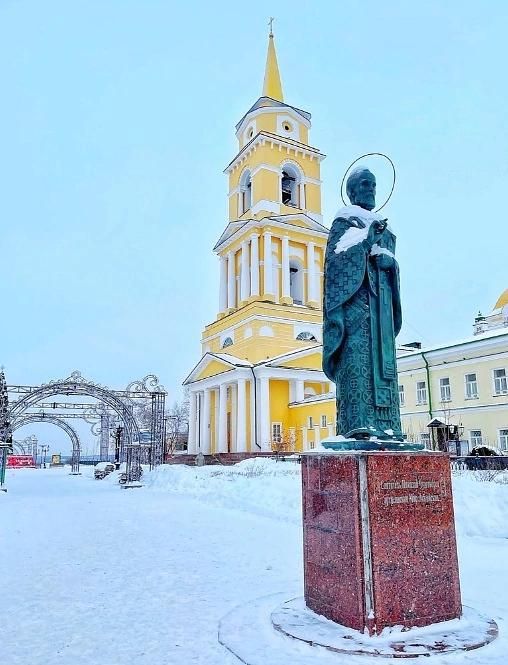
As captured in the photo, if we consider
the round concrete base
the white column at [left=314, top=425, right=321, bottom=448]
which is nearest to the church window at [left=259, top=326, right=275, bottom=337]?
the white column at [left=314, top=425, right=321, bottom=448]

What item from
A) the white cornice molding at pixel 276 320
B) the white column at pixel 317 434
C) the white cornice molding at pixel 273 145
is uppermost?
the white cornice molding at pixel 273 145

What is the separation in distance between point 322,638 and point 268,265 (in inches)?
1315

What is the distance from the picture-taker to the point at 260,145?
130ft

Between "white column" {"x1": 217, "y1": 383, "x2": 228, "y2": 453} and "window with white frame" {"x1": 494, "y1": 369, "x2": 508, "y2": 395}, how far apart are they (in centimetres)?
1693

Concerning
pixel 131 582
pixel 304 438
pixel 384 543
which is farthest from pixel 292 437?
pixel 384 543

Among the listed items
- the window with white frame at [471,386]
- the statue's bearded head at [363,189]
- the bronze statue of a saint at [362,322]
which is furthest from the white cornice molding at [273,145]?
the bronze statue of a saint at [362,322]

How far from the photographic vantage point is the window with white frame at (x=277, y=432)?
1288 inches

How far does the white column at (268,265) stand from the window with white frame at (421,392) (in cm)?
1299

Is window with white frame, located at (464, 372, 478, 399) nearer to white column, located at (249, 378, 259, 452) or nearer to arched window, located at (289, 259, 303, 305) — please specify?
white column, located at (249, 378, 259, 452)

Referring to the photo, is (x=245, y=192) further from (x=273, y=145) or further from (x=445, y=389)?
(x=445, y=389)

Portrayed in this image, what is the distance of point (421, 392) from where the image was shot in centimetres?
2697

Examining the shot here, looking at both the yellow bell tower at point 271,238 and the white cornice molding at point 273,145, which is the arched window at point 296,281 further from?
the white cornice molding at point 273,145

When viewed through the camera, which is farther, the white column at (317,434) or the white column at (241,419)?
the white column at (241,419)

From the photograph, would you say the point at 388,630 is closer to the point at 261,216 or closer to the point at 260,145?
the point at 261,216
